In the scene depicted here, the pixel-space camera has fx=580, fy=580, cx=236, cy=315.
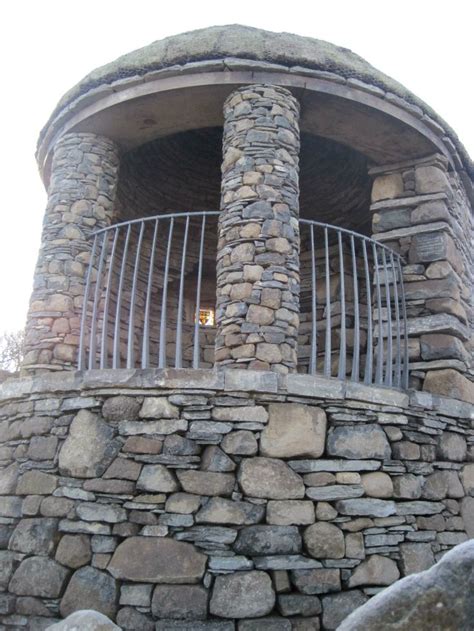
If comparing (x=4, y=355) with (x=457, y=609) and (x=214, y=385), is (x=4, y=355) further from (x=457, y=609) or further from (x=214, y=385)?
(x=457, y=609)

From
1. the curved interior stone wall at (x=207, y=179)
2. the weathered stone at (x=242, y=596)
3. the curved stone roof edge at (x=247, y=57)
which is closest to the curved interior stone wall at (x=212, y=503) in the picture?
the weathered stone at (x=242, y=596)

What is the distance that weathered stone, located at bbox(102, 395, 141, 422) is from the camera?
3.95 meters

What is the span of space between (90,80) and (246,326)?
2.99 metres

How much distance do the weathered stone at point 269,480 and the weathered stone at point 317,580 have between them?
1.51ft

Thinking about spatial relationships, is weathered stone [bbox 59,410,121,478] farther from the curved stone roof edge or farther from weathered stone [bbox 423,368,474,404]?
the curved stone roof edge

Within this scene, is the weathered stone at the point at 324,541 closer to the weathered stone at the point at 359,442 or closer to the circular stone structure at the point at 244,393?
the circular stone structure at the point at 244,393

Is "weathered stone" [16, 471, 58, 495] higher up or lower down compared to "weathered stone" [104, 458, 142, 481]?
lower down

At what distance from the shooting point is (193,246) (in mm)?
8023

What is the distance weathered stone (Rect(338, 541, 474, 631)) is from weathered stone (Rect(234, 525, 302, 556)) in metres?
1.54

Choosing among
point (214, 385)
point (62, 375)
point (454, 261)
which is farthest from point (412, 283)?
point (62, 375)

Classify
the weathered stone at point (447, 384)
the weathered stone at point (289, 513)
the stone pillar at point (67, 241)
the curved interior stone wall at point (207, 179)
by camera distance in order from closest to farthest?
1. the weathered stone at point (289, 513)
2. the weathered stone at point (447, 384)
3. the stone pillar at point (67, 241)
4. the curved interior stone wall at point (207, 179)

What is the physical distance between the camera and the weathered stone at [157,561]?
3.55 m

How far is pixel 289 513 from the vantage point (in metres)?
3.71

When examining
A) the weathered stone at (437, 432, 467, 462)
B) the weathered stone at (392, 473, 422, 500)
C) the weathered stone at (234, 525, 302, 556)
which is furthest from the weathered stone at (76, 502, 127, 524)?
the weathered stone at (437, 432, 467, 462)
